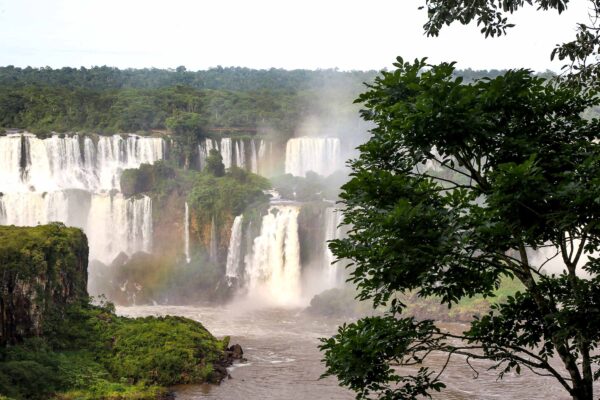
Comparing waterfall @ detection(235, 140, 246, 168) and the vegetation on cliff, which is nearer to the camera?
the vegetation on cliff

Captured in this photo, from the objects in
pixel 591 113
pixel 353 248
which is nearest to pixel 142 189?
pixel 591 113

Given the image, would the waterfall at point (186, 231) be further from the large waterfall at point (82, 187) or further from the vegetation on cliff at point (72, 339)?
the vegetation on cliff at point (72, 339)

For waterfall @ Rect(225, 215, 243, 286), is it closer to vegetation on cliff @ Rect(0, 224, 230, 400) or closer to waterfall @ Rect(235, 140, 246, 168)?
waterfall @ Rect(235, 140, 246, 168)

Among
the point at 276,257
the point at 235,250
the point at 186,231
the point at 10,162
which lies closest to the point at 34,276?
the point at 276,257

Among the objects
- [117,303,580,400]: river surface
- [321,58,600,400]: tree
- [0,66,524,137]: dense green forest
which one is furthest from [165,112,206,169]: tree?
[321,58,600,400]: tree

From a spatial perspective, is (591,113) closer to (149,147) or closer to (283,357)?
(149,147)

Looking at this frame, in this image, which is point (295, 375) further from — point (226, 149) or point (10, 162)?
point (226, 149)

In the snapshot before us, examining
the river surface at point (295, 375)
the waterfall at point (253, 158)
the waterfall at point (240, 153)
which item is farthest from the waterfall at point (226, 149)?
the river surface at point (295, 375)
